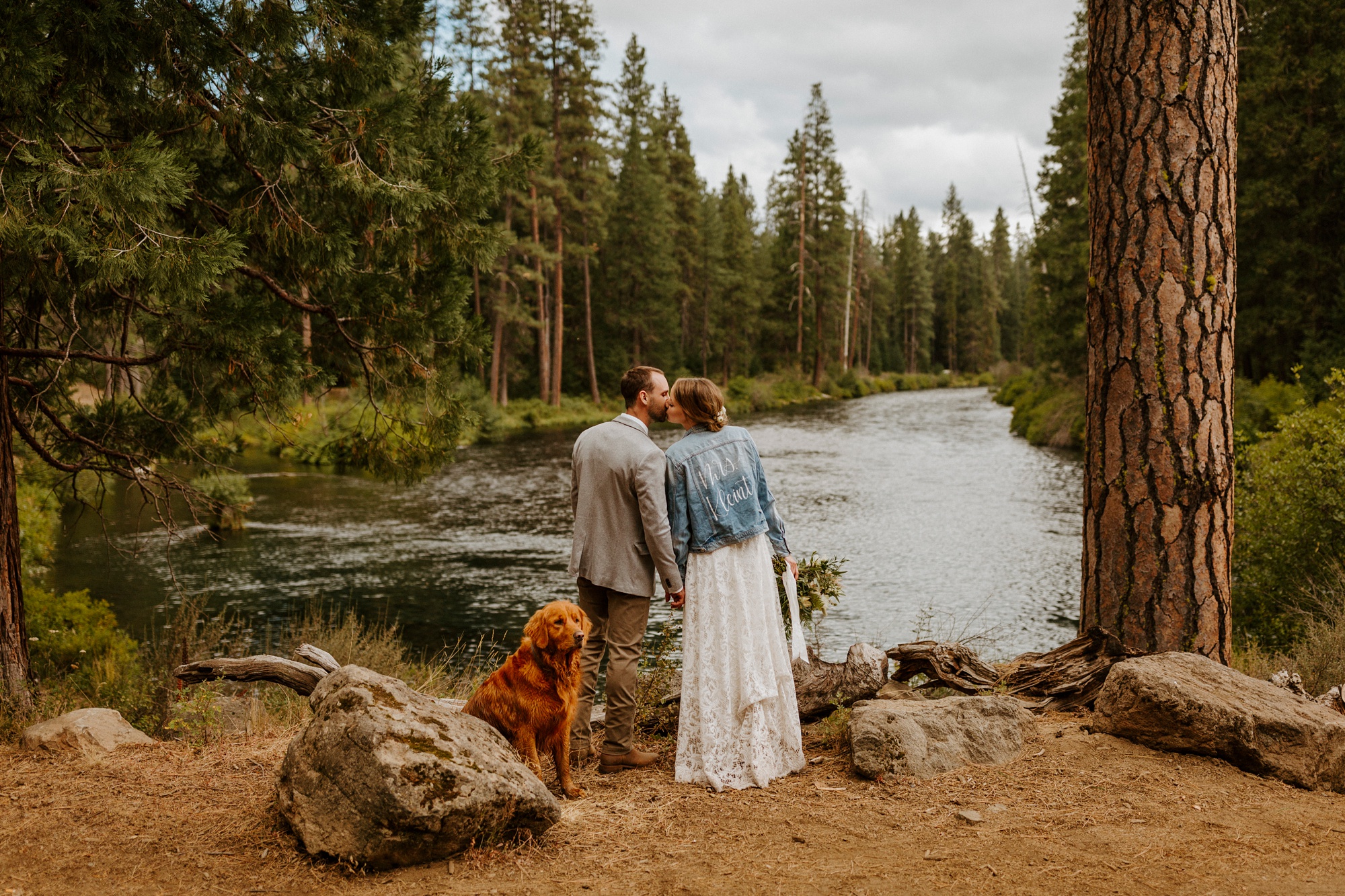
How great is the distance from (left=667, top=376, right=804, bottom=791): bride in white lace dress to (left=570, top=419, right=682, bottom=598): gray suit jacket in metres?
0.12

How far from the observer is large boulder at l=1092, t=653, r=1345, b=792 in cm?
402

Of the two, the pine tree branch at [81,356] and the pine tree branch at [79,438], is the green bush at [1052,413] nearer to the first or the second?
the pine tree branch at [79,438]

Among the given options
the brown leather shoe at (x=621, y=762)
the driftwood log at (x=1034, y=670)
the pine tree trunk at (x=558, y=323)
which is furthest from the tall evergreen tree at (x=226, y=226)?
the pine tree trunk at (x=558, y=323)

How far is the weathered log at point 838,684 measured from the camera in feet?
17.3

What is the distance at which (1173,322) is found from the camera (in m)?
4.92

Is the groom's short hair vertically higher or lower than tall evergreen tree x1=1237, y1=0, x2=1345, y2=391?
lower

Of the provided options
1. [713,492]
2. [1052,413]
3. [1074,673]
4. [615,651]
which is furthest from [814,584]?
[1052,413]

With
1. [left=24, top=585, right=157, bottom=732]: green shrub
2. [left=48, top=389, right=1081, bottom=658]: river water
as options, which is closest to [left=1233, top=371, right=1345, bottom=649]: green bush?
[left=48, top=389, right=1081, bottom=658]: river water

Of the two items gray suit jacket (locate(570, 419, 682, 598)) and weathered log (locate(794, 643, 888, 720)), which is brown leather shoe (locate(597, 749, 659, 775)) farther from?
weathered log (locate(794, 643, 888, 720))

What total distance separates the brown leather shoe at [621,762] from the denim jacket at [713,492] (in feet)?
A: 3.17

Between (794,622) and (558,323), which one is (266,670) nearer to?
(794,622)

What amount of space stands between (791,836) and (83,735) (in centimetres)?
387

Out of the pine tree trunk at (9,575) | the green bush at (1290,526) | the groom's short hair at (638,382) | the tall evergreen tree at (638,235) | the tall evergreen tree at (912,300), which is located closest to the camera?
the groom's short hair at (638,382)

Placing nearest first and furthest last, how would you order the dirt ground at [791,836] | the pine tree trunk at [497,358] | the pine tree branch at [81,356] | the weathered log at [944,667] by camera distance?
the dirt ground at [791,836] → the weathered log at [944,667] → the pine tree branch at [81,356] → the pine tree trunk at [497,358]
